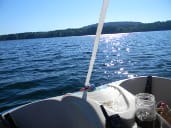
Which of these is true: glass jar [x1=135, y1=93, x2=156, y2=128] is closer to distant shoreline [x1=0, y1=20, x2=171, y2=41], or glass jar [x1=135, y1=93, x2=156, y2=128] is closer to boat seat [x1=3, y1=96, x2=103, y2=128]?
boat seat [x1=3, y1=96, x2=103, y2=128]

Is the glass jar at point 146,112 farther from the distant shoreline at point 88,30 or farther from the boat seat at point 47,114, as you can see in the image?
the distant shoreline at point 88,30

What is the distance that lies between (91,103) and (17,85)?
10.2 meters

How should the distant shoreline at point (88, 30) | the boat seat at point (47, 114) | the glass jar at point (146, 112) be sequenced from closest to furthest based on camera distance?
the glass jar at point (146, 112) → the boat seat at point (47, 114) → the distant shoreline at point (88, 30)

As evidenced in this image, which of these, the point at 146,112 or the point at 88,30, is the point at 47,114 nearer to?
the point at 146,112

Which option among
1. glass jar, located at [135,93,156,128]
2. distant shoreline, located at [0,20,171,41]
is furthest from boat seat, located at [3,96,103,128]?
distant shoreline, located at [0,20,171,41]

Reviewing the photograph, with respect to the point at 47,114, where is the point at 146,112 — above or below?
above

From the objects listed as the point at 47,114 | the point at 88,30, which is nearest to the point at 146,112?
the point at 47,114

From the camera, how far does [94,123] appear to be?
2.29 meters

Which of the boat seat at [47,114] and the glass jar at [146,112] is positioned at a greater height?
the glass jar at [146,112]

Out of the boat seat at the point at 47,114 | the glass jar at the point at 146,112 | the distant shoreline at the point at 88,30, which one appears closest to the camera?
the glass jar at the point at 146,112

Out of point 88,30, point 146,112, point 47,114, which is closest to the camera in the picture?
point 146,112

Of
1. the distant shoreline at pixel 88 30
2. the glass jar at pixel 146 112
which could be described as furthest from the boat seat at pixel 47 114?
the distant shoreline at pixel 88 30

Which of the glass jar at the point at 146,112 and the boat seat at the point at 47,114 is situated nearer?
the glass jar at the point at 146,112

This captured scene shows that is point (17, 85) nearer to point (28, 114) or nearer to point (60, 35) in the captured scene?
point (28, 114)
